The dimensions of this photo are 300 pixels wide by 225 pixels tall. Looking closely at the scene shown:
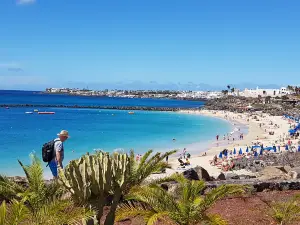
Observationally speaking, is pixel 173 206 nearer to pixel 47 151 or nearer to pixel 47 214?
pixel 47 214

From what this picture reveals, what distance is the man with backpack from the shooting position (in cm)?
673

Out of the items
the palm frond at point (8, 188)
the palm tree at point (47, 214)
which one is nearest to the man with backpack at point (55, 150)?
the palm frond at point (8, 188)

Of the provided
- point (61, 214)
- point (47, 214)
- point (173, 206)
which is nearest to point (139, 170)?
point (173, 206)

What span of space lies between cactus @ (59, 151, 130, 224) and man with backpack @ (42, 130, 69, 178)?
1.62 metres

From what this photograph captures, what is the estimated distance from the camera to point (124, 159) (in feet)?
17.2

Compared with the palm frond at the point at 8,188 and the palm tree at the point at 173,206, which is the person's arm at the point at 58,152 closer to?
the palm frond at the point at 8,188

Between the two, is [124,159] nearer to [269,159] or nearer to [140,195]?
[140,195]

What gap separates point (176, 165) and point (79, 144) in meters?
13.4

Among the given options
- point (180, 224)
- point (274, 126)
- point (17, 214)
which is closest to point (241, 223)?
point (180, 224)

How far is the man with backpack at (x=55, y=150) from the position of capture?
673cm

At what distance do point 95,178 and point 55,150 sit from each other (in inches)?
88.6

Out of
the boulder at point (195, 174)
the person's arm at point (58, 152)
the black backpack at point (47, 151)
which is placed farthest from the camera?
the boulder at point (195, 174)

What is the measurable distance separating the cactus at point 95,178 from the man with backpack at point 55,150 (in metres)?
1.62

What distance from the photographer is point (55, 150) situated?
6871 millimetres
